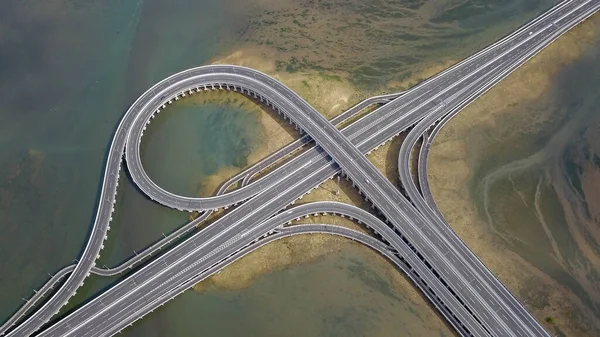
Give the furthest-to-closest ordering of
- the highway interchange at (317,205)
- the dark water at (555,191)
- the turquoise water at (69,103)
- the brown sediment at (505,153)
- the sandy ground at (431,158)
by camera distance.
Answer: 1. the turquoise water at (69,103)
2. the dark water at (555,191)
3. the sandy ground at (431,158)
4. the brown sediment at (505,153)
5. the highway interchange at (317,205)

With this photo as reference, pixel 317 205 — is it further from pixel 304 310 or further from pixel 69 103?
pixel 69 103

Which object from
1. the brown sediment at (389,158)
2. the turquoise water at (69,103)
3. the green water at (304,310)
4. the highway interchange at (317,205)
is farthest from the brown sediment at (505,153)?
the turquoise water at (69,103)

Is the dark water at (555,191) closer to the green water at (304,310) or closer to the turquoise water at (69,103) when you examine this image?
the green water at (304,310)

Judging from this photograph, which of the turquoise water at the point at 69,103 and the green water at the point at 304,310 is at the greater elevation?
the turquoise water at the point at 69,103

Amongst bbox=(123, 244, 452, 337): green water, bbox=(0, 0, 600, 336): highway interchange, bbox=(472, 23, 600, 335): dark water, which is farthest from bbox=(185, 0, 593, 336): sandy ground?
Answer: bbox=(0, 0, 600, 336): highway interchange

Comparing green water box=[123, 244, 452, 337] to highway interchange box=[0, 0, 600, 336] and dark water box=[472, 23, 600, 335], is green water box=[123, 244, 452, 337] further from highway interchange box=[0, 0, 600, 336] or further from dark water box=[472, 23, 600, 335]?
dark water box=[472, 23, 600, 335]

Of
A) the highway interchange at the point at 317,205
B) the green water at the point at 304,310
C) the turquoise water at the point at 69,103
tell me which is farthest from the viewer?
the turquoise water at the point at 69,103

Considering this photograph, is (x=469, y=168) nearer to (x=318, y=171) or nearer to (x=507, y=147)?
(x=507, y=147)
